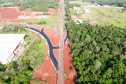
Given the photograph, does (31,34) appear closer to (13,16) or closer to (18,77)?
(18,77)

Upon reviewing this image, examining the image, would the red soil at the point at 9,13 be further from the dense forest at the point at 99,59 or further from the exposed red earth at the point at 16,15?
the dense forest at the point at 99,59

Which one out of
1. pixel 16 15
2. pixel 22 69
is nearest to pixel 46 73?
pixel 22 69

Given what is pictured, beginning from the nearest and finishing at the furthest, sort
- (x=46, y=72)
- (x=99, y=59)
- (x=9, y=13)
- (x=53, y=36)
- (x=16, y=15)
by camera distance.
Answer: (x=46, y=72), (x=99, y=59), (x=53, y=36), (x=16, y=15), (x=9, y=13)

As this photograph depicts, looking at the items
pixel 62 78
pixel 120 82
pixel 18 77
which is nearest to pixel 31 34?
pixel 18 77

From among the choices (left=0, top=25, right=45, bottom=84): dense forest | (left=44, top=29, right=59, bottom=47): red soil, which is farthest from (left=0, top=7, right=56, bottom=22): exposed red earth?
(left=0, top=25, right=45, bottom=84): dense forest

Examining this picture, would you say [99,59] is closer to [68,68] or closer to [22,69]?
[68,68]

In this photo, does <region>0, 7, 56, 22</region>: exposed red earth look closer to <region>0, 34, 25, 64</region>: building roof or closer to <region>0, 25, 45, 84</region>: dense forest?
<region>0, 34, 25, 64</region>: building roof
